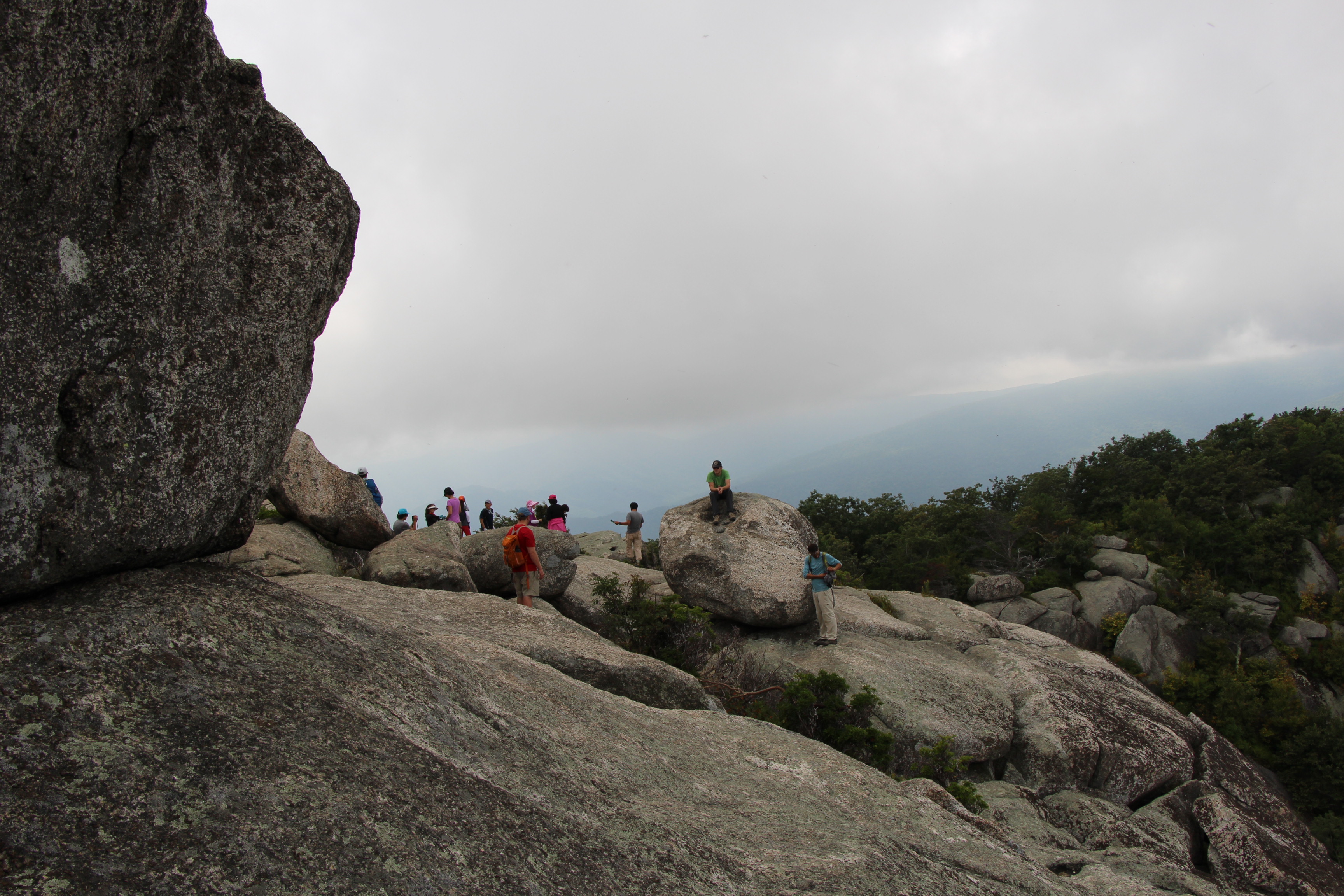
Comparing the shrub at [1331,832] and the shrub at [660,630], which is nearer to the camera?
the shrub at [660,630]

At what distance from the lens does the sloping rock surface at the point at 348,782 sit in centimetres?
376

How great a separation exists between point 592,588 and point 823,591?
826 centimetres

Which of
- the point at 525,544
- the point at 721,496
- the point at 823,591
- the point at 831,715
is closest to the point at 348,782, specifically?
the point at 525,544

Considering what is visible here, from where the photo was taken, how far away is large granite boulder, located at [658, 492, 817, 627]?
1883 cm

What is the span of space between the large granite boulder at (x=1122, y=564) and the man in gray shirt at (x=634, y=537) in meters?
46.0

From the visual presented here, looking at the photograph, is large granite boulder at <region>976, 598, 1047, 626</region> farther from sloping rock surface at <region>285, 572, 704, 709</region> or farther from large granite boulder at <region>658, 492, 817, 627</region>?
sloping rock surface at <region>285, 572, 704, 709</region>

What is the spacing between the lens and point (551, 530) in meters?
22.2

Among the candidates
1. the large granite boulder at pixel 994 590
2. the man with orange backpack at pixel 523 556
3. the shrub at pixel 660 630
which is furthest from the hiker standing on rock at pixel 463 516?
the large granite boulder at pixel 994 590

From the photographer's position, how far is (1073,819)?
13406 millimetres

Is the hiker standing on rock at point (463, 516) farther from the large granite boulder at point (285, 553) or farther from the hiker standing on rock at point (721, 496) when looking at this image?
the hiker standing on rock at point (721, 496)

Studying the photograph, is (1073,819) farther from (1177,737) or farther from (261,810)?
(261,810)

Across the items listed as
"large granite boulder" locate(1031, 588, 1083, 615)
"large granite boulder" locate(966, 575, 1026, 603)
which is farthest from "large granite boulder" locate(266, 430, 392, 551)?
"large granite boulder" locate(1031, 588, 1083, 615)

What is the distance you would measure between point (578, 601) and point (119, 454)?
1748 centimetres

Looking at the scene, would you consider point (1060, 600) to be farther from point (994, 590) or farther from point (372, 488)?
point (372, 488)
